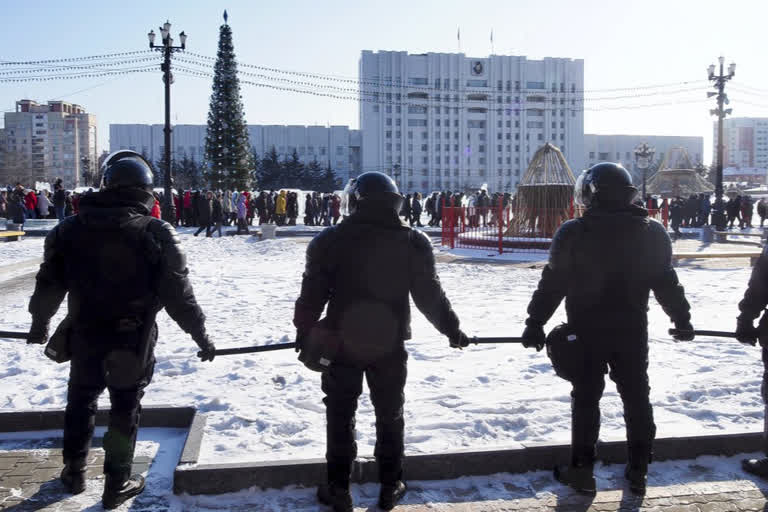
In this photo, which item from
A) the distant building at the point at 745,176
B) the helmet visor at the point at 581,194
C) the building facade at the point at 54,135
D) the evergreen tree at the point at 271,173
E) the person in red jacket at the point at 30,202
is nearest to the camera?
the helmet visor at the point at 581,194

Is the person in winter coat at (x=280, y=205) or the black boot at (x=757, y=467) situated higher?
the person in winter coat at (x=280, y=205)

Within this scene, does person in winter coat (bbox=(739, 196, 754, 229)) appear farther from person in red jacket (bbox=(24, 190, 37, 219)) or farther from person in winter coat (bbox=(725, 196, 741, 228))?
person in red jacket (bbox=(24, 190, 37, 219))

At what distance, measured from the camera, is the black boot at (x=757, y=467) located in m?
3.76

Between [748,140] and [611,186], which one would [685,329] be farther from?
[748,140]

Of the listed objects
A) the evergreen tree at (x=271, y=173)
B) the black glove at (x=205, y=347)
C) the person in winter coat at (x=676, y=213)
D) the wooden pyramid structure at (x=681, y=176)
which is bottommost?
the black glove at (x=205, y=347)

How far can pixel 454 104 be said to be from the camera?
113 m

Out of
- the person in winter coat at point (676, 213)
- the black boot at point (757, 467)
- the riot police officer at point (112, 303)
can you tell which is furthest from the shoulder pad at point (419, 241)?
the person in winter coat at point (676, 213)

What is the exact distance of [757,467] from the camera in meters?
3.78

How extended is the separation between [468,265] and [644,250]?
36.8 ft

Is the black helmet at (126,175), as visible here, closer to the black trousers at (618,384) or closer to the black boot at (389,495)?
the black boot at (389,495)

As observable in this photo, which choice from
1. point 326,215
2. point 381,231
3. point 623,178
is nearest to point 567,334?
point 623,178

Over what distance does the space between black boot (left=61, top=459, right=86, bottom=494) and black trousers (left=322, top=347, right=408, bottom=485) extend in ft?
4.16

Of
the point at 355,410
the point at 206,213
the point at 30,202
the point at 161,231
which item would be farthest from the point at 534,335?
the point at 30,202

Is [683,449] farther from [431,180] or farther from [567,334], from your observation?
[431,180]
